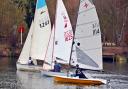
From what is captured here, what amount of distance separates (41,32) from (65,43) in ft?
41.0

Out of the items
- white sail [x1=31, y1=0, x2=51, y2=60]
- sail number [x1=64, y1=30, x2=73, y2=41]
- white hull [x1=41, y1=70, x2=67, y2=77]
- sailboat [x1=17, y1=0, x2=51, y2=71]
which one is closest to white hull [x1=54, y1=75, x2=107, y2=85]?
white hull [x1=41, y1=70, x2=67, y2=77]

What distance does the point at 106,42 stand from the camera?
119 m

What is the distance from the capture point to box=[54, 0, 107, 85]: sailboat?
5484 centimetres

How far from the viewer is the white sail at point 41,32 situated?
246 feet

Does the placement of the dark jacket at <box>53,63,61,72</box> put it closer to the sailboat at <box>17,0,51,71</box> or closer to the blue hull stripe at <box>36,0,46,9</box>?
the sailboat at <box>17,0,51,71</box>

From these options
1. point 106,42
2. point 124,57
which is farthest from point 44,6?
point 106,42

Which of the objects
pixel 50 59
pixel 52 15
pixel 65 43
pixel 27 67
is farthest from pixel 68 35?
pixel 52 15

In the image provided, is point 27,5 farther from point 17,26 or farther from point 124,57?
point 124,57

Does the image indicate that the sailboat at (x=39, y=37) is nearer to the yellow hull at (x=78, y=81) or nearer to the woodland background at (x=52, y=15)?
the yellow hull at (x=78, y=81)

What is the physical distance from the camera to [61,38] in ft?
212

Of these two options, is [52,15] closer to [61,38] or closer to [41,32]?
[41,32]

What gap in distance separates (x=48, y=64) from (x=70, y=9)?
5338 centimetres

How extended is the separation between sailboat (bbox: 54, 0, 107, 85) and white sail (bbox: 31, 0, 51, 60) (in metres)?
19.2

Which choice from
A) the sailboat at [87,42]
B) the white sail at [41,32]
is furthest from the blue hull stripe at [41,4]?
the sailboat at [87,42]
